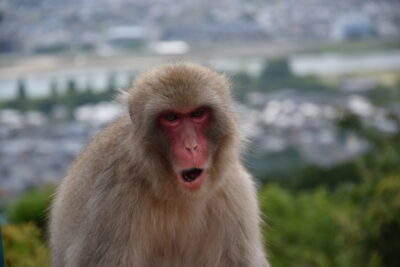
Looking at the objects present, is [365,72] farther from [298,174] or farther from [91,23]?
[91,23]

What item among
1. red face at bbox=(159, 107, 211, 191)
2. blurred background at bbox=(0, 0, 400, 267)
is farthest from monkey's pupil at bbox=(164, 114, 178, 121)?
blurred background at bbox=(0, 0, 400, 267)

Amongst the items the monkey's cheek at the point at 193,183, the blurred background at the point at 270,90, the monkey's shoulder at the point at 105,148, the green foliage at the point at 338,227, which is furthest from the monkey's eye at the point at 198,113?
the blurred background at the point at 270,90

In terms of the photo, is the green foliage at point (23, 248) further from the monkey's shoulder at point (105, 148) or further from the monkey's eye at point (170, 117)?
A: the monkey's eye at point (170, 117)

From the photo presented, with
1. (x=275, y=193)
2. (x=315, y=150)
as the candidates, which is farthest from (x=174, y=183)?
(x=315, y=150)

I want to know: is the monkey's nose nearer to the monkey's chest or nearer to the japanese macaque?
the japanese macaque

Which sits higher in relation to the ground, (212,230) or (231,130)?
(231,130)
